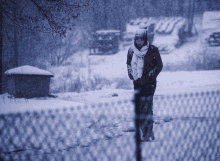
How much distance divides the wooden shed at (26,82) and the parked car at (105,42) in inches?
346

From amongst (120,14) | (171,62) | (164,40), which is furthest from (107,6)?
(171,62)

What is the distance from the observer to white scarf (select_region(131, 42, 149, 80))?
306cm

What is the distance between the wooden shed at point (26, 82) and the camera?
766 centimetres

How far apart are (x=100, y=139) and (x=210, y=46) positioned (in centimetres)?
1587

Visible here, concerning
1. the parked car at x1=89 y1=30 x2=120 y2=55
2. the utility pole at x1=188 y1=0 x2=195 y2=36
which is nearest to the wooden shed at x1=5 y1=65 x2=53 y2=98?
the parked car at x1=89 y1=30 x2=120 y2=55

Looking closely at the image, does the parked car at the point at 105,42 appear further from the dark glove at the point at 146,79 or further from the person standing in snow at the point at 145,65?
the dark glove at the point at 146,79

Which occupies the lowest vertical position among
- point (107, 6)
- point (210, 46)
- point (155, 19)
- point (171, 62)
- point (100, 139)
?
point (100, 139)

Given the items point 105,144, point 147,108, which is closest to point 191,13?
point 147,108

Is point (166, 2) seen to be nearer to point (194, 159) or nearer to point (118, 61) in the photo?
point (118, 61)

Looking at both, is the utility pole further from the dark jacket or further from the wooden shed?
the dark jacket

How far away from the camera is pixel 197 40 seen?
54.9 ft

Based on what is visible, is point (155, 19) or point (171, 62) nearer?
point (171, 62)

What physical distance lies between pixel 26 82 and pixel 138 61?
20.5ft

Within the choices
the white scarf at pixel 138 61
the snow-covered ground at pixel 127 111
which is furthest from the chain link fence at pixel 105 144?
the white scarf at pixel 138 61
